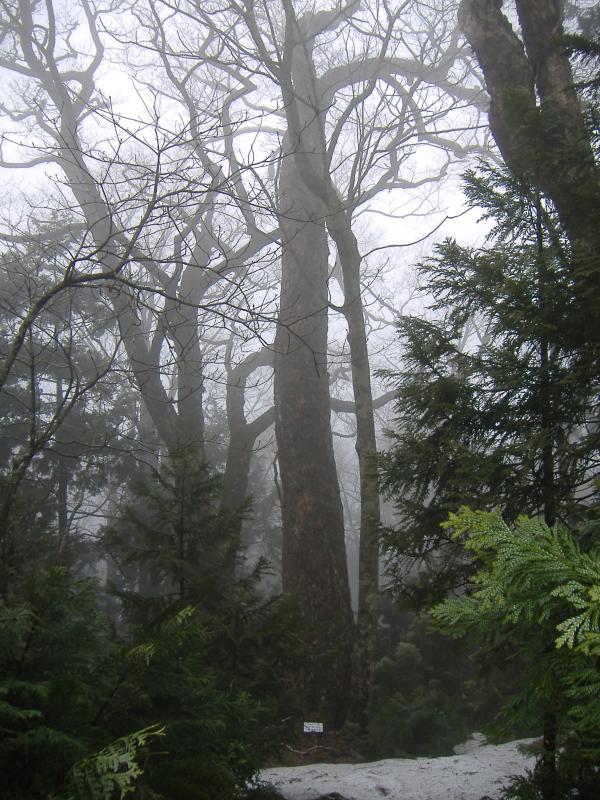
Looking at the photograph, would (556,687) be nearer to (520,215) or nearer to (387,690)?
(520,215)

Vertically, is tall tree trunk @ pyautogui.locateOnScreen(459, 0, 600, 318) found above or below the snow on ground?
above

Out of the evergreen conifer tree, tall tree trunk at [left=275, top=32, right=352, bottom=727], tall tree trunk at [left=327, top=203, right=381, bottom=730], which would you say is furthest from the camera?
tall tree trunk at [left=275, top=32, right=352, bottom=727]

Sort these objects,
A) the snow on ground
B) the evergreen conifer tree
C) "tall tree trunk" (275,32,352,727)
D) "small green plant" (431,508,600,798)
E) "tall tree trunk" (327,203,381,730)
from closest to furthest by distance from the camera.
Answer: "small green plant" (431,508,600,798), the evergreen conifer tree, the snow on ground, "tall tree trunk" (327,203,381,730), "tall tree trunk" (275,32,352,727)

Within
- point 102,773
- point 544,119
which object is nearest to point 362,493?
point 544,119

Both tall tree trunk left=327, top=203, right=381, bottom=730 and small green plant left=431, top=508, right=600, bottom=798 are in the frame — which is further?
tall tree trunk left=327, top=203, right=381, bottom=730

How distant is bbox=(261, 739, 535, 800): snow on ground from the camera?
3.96m

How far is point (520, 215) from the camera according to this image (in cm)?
435

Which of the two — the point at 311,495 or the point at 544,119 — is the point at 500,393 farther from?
the point at 311,495

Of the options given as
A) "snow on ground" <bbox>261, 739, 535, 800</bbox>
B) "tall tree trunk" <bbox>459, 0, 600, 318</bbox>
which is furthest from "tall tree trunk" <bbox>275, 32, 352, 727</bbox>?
"tall tree trunk" <bbox>459, 0, 600, 318</bbox>

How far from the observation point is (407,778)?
169 inches

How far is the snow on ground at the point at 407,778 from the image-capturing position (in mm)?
3955

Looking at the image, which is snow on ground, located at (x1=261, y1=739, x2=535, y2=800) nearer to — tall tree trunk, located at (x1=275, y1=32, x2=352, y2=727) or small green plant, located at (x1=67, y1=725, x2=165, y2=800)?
tall tree trunk, located at (x1=275, y1=32, x2=352, y2=727)

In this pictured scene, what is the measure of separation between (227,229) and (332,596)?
1240cm

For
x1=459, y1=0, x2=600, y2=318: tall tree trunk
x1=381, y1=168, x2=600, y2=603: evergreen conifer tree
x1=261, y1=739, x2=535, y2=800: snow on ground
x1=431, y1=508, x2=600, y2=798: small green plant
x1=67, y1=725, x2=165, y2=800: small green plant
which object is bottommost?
x1=261, y1=739, x2=535, y2=800: snow on ground
